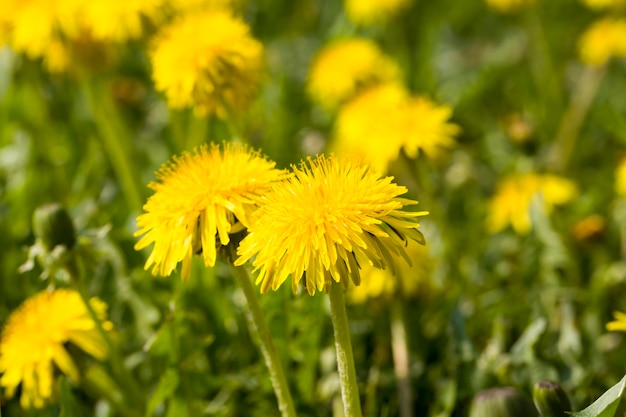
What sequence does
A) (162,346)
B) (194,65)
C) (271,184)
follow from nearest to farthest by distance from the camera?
(271,184)
(162,346)
(194,65)

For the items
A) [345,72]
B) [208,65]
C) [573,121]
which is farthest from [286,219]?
[573,121]

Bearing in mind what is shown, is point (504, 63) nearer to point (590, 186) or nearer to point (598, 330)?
point (590, 186)

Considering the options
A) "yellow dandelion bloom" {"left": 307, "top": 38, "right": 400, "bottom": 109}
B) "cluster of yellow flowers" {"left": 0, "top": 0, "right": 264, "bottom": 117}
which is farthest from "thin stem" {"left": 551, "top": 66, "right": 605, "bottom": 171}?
"cluster of yellow flowers" {"left": 0, "top": 0, "right": 264, "bottom": 117}

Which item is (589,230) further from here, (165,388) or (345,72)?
(165,388)

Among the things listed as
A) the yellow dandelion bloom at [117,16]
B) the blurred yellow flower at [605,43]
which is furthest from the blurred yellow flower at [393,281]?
the blurred yellow flower at [605,43]

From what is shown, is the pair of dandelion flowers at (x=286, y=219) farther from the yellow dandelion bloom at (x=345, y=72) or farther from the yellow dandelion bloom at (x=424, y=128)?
the yellow dandelion bloom at (x=345, y=72)

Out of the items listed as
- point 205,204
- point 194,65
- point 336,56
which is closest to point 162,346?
point 205,204

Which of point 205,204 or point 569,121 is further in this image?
point 569,121
